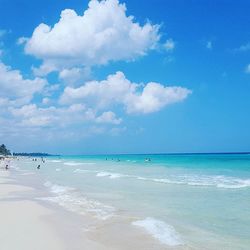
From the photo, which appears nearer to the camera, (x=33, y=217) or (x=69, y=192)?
(x=33, y=217)

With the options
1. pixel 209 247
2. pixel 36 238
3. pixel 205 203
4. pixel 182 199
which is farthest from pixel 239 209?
pixel 36 238

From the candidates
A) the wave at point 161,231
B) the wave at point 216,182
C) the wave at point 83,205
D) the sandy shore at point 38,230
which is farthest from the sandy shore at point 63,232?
the wave at point 216,182

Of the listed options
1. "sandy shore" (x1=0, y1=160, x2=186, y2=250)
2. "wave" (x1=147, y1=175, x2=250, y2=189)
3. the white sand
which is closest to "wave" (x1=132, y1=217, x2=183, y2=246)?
"sandy shore" (x1=0, y1=160, x2=186, y2=250)

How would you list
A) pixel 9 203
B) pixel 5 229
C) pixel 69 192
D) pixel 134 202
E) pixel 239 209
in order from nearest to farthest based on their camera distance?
pixel 5 229 < pixel 239 209 < pixel 9 203 < pixel 134 202 < pixel 69 192

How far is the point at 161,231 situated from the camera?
13.0m

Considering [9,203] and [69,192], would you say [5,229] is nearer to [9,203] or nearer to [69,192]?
[9,203]

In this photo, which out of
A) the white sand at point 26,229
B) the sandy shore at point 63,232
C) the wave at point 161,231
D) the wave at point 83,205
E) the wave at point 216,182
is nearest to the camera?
the white sand at point 26,229

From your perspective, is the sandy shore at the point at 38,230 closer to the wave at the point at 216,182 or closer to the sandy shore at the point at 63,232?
the sandy shore at the point at 63,232

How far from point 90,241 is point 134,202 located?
9.17m

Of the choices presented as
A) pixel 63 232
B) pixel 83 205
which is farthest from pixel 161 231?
pixel 83 205

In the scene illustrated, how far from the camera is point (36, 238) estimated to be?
11609mm

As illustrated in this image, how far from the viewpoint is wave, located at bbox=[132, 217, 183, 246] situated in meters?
11.7

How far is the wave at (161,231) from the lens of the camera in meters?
11.7

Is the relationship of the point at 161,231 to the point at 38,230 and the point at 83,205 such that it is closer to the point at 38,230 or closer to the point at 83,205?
the point at 38,230
